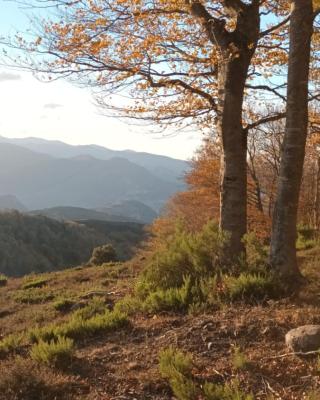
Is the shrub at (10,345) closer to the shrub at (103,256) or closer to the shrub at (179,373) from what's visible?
the shrub at (179,373)

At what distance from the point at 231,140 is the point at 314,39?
3.11 metres

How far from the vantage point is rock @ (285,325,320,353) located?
13.6 feet

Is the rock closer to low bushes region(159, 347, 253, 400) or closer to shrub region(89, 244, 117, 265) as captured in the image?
low bushes region(159, 347, 253, 400)

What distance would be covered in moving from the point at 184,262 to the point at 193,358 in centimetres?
297

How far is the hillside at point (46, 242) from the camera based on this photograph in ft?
276

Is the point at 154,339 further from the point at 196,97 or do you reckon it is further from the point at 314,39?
the point at 314,39

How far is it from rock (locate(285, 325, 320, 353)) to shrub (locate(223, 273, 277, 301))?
1520mm

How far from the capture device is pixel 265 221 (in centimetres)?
2381

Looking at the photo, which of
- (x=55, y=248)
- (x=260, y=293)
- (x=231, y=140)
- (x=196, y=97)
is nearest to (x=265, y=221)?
(x=196, y=97)

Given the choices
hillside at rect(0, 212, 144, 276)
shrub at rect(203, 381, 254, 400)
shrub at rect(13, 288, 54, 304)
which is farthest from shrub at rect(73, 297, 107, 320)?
hillside at rect(0, 212, 144, 276)

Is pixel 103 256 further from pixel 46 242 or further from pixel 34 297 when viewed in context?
pixel 46 242

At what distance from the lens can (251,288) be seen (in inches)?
235

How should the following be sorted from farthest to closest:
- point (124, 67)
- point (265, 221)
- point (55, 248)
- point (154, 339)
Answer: point (55, 248), point (265, 221), point (124, 67), point (154, 339)

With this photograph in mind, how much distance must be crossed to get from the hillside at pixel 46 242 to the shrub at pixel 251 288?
242ft
